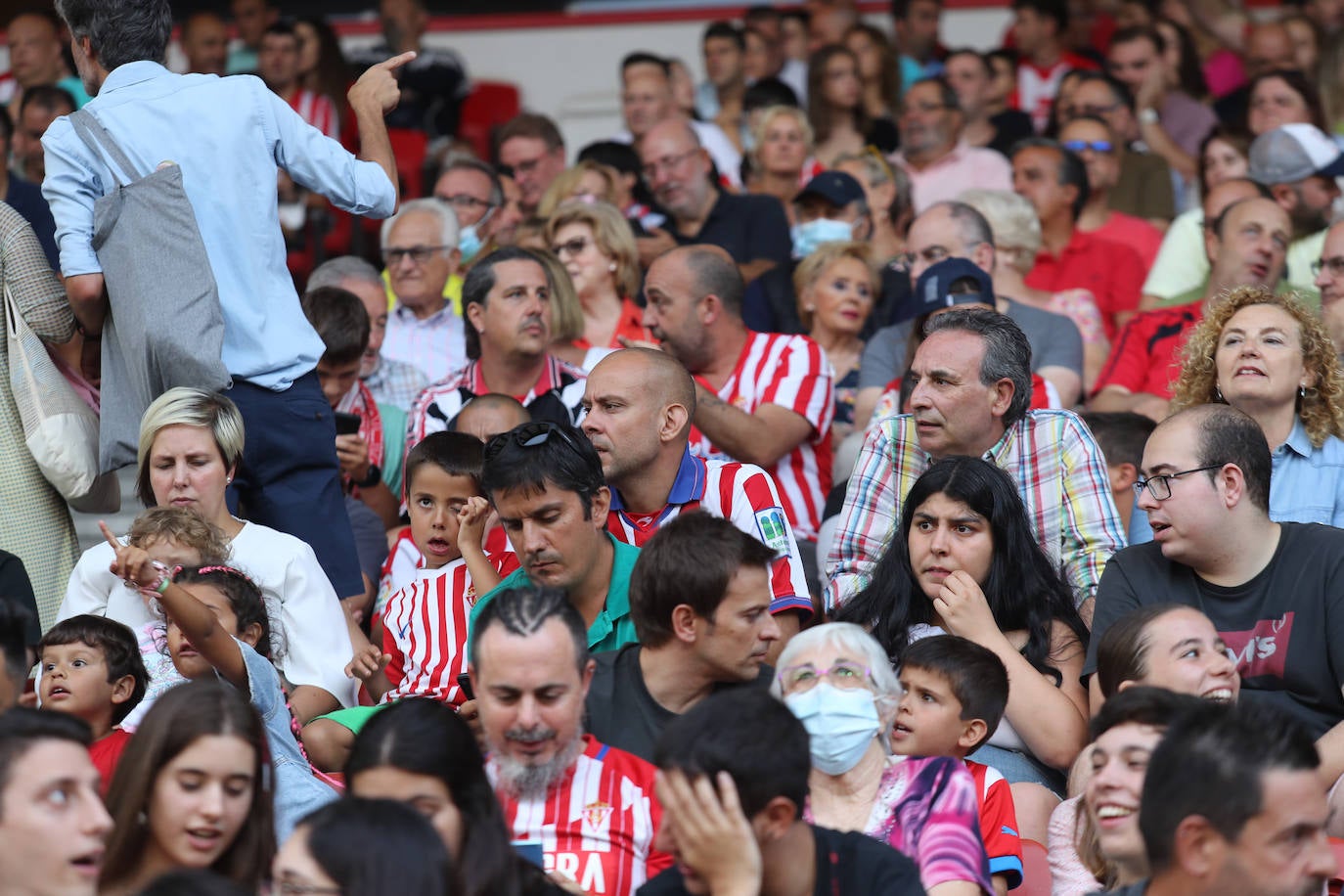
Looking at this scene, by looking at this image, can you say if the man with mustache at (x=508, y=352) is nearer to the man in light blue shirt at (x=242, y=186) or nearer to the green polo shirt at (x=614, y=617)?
the man in light blue shirt at (x=242, y=186)

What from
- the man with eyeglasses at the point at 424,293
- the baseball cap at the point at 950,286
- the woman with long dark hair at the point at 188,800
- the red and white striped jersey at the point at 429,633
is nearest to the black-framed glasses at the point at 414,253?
the man with eyeglasses at the point at 424,293

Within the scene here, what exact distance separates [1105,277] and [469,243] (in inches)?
106

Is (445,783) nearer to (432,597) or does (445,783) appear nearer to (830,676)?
(830,676)

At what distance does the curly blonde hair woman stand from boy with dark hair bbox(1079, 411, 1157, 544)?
0.49 meters

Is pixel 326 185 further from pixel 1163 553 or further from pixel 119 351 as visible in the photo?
pixel 1163 553

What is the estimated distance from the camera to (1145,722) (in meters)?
3.32

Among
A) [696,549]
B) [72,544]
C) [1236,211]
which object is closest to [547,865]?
[696,549]

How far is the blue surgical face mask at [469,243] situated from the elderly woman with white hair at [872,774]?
13.7ft

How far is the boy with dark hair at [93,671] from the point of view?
13.1 ft

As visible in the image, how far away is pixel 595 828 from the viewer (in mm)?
3383

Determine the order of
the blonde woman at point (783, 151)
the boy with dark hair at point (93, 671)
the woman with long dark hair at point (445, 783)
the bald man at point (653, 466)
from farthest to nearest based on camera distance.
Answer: the blonde woman at point (783, 151) → the bald man at point (653, 466) → the boy with dark hair at point (93, 671) → the woman with long dark hair at point (445, 783)

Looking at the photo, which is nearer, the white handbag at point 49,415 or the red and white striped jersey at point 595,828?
the red and white striped jersey at point 595,828

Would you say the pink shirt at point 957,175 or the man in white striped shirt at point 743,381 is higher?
the pink shirt at point 957,175

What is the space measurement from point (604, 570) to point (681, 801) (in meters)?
1.34
